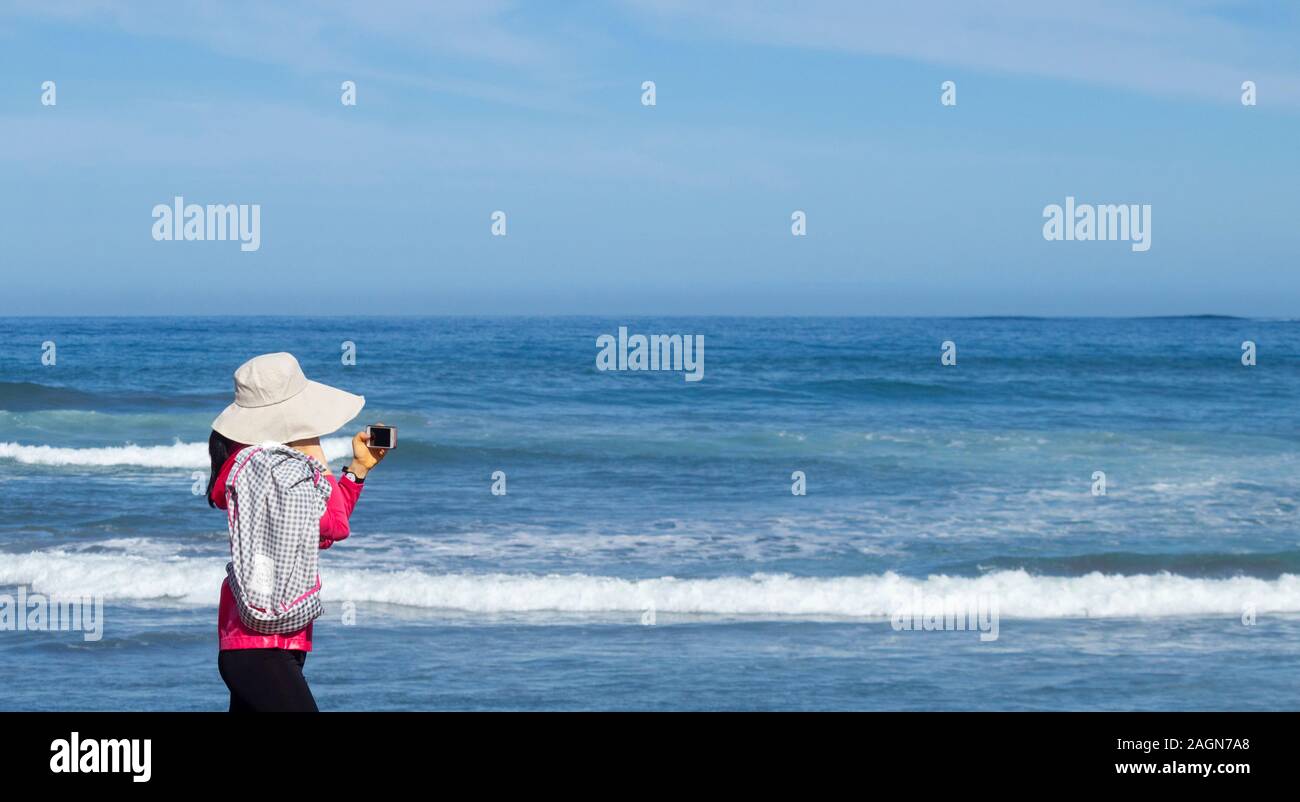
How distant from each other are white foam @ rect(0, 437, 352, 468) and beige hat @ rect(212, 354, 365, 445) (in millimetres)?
14518

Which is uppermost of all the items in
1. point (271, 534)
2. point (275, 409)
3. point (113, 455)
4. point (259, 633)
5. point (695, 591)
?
point (275, 409)

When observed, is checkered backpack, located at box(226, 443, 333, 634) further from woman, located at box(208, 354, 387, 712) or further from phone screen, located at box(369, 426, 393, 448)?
phone screen, located at box(369, 426, 393, 448)

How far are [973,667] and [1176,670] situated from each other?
123 centimetres

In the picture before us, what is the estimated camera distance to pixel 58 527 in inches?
501

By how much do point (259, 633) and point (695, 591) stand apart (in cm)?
694

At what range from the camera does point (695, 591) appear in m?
10.3

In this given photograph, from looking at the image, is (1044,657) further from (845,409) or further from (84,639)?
(845,409)

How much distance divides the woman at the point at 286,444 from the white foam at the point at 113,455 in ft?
47.6

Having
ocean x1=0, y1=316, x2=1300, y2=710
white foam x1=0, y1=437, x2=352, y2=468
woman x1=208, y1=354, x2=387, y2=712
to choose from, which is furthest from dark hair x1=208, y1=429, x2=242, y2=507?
white foam x1=0, y1=437, x2=352, y2=468

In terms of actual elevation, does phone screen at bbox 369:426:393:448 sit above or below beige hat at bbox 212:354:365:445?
below

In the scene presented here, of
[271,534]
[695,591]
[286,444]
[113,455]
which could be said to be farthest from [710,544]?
[113,455]

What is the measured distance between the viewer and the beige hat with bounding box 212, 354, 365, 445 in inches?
143

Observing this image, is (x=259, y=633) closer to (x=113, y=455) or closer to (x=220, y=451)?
(x=220, y=451)

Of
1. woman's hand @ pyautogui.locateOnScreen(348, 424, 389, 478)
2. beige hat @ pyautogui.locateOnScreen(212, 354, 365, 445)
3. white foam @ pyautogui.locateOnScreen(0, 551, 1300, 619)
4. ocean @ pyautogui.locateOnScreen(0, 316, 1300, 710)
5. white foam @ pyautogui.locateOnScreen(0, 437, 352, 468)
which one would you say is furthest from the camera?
white foam @ pyautogui.locateOnScreen(0, 437, 352, 468)
